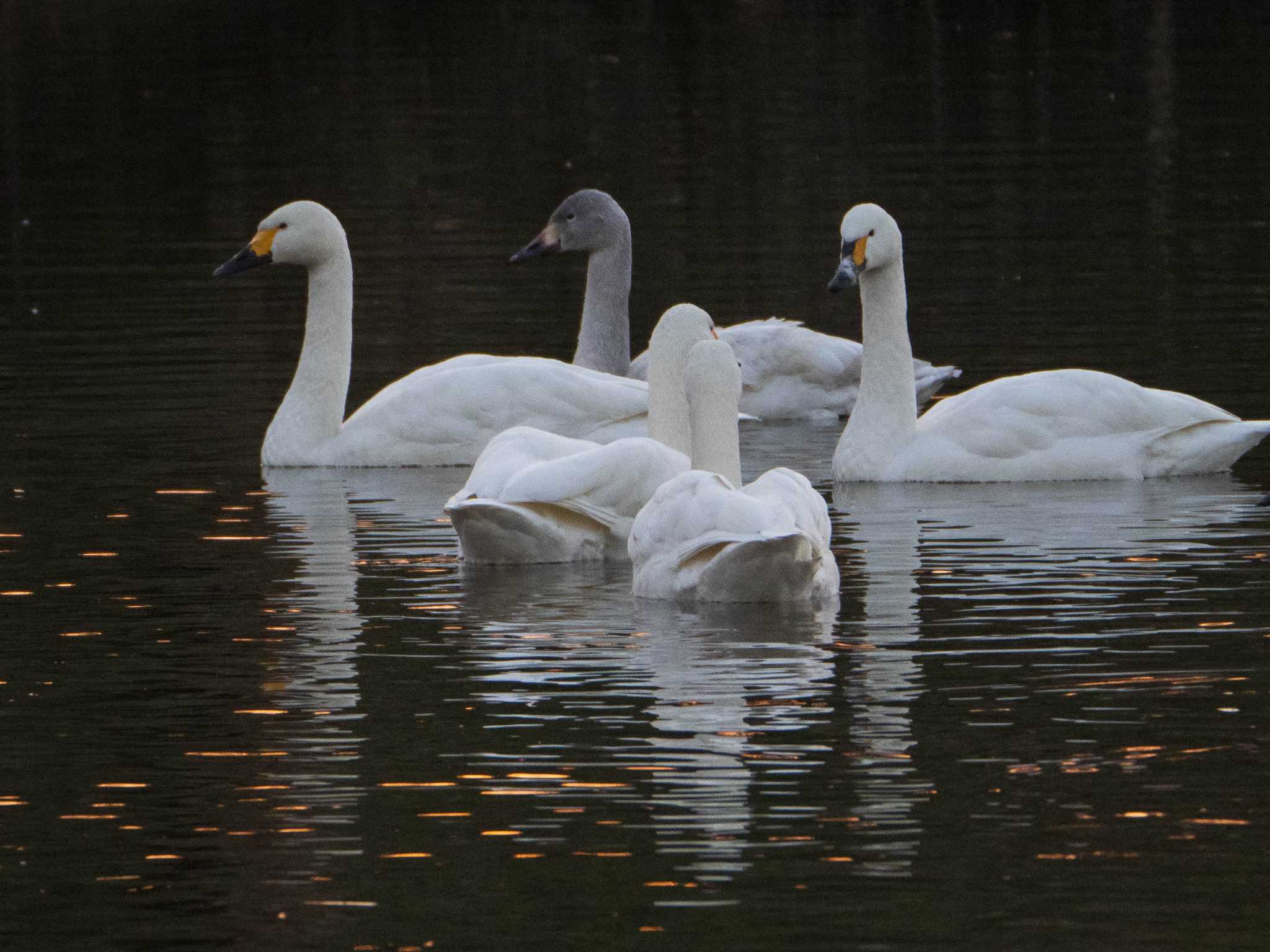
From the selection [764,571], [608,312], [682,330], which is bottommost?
[764,571]

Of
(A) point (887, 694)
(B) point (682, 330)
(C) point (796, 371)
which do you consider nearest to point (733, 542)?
(A) point (887, 694)

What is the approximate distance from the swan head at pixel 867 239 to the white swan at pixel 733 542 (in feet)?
11.5

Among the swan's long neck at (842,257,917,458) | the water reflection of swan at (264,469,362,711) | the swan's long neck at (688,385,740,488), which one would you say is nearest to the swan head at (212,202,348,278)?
the water reflection of swan at (264,469,362,711)

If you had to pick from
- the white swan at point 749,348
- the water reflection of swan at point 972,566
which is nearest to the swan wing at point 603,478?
the water reflection of swan at point 972,566

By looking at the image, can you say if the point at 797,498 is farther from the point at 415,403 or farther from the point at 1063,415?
the point at 415,403

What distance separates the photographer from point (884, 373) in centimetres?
1420

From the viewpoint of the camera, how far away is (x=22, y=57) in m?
56.4

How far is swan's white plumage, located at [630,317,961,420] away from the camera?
55.1ft

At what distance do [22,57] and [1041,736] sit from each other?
50792mm

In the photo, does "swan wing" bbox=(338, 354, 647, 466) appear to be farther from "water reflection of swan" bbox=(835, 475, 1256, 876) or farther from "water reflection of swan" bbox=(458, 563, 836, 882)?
"water reflection of swan" bbox=(458, 563, 836, 882)

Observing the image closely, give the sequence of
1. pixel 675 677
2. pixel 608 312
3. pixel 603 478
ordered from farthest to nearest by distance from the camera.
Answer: pixel 608 312 < pixel 603 478 < pixel 675 677

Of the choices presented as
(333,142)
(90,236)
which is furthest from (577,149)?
(90,236)

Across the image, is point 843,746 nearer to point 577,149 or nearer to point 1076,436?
point 1076,436

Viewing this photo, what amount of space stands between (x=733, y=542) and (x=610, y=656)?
65cm
